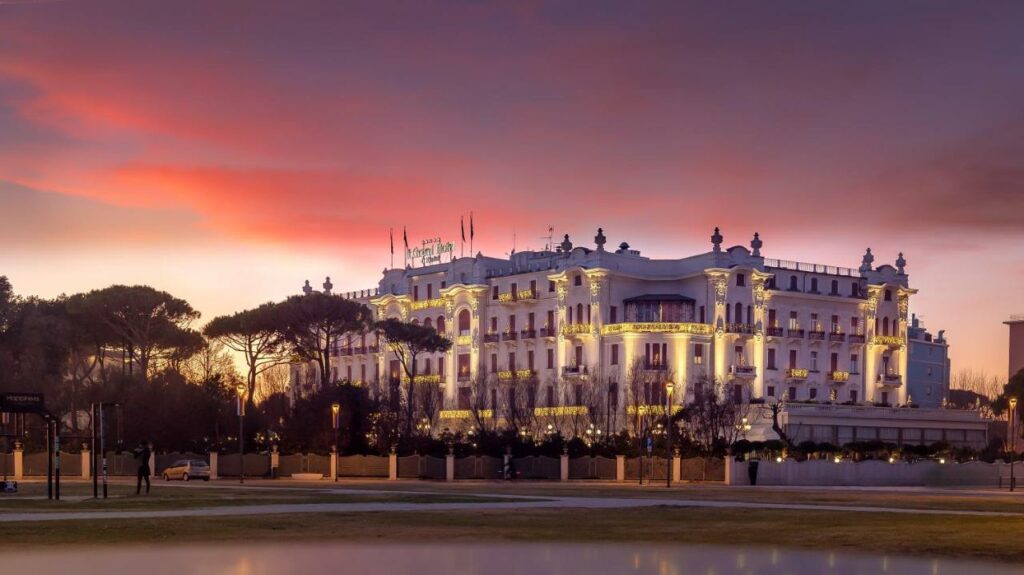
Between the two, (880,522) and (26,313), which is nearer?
(880,522)

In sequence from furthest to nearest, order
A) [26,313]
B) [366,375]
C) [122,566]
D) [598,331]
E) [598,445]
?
[366,375], [598,331], [26,313], [598,445], [122,566]

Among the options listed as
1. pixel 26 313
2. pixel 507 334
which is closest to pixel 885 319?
pixel 507 334

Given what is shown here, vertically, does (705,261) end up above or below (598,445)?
above

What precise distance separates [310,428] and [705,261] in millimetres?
47841

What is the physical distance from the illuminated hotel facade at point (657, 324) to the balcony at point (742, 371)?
133 millimetres

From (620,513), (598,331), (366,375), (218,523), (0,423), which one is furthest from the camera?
(366,375)

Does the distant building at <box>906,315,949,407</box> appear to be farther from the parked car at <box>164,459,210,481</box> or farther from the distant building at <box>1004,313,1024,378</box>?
the parked car at <box>164,459,210,481</box>

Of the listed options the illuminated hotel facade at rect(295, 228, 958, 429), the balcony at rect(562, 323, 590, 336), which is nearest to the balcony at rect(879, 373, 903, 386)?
the illuminated hotel facade at rect(295, 228, 958, 429)

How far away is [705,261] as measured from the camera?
138 m

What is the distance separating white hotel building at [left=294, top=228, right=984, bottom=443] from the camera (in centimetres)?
13550

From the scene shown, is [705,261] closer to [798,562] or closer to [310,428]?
[310,428]

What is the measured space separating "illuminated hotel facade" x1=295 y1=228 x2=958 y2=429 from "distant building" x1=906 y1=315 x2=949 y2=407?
528 inches

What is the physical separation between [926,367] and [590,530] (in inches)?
5658

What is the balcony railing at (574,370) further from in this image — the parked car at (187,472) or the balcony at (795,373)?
the parked car at (187,472)
